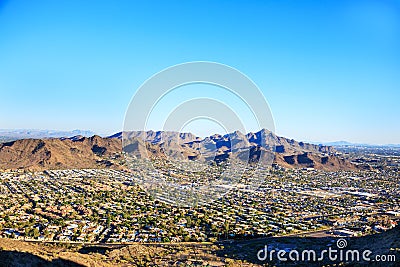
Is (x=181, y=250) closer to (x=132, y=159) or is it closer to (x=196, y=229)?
(x=196, y=229)

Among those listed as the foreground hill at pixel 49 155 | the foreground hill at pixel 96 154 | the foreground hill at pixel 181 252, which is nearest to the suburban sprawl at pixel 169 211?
the foreground hill at pixel 181 252

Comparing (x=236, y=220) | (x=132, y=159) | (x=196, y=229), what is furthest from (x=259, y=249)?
(x=132, y=159)
